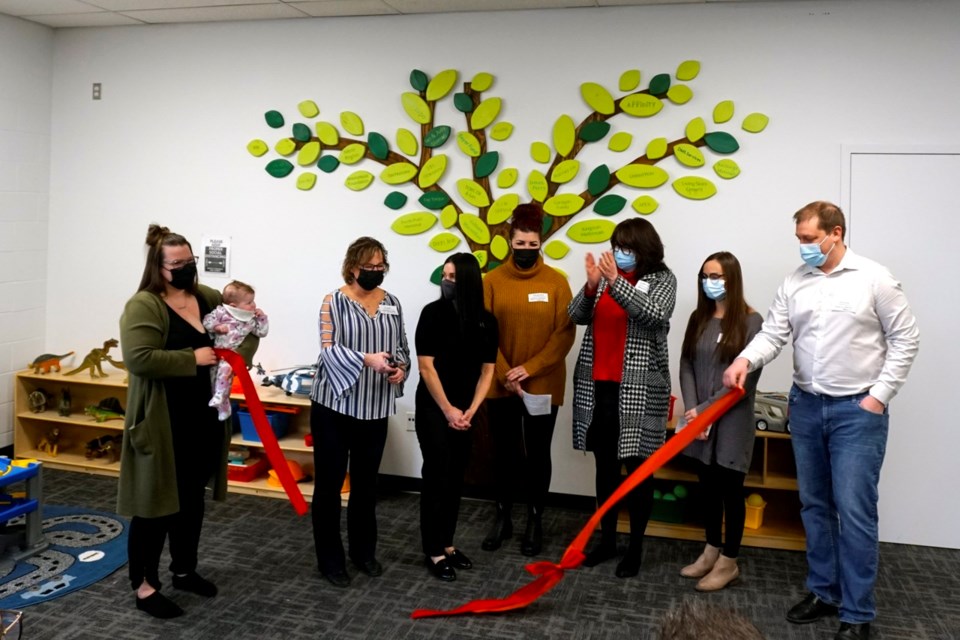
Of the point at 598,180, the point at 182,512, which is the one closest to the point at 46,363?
the point at 182,512

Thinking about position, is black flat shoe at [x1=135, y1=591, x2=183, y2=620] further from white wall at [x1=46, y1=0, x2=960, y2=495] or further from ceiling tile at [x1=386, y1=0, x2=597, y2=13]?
ceiling tile at [x1=386, y1=0, x2=597, y2=13]

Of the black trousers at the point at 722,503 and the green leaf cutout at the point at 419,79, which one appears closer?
the black trousers at the point at 722,503

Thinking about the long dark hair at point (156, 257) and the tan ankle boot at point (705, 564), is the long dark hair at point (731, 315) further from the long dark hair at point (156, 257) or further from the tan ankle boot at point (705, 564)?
the long dark hair at point (156, 257)

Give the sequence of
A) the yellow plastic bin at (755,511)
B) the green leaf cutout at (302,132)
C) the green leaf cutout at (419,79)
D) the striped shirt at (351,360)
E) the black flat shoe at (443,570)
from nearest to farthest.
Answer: the striped shirt at (351,360) < the black flat shoe at (443,570) < the yellow plastic bin at (755,511) < the green leaf cutout at (419,79) < the green leaf cutout at (302,132)

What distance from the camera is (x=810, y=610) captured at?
336cm

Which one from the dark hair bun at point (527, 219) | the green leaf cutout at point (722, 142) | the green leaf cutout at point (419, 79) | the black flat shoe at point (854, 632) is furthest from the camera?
the green leaf cutout at point (419, 79)

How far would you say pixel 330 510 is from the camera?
11.8ft

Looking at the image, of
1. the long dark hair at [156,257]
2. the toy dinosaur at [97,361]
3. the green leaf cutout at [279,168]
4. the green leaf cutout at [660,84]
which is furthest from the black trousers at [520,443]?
the toy dinosaur at [97,361]

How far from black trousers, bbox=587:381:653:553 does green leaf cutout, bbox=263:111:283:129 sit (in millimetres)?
2564

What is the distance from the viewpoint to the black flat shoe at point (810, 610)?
3.35 m

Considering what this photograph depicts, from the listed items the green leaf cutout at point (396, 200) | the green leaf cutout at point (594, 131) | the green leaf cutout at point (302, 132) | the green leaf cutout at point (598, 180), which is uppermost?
the green leaf cutout at point (302, 132)

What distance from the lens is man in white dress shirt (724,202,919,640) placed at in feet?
9.96

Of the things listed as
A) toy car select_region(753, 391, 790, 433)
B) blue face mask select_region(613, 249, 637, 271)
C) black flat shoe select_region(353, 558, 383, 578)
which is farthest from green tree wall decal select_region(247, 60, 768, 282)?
black flat shoe select_region(353, 558, 383, 578)

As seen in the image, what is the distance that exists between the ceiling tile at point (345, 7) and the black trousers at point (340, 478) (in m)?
2.29
